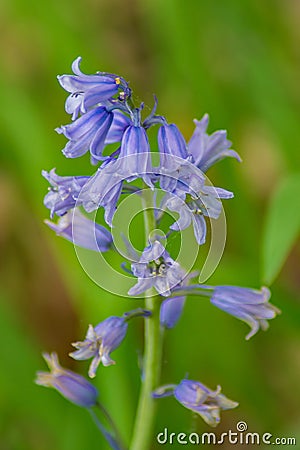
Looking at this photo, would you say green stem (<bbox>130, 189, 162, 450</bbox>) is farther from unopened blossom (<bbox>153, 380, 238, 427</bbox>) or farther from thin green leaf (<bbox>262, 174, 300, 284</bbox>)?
thin green leaf (<bbox>262, 174, 300, 284</bbox>)

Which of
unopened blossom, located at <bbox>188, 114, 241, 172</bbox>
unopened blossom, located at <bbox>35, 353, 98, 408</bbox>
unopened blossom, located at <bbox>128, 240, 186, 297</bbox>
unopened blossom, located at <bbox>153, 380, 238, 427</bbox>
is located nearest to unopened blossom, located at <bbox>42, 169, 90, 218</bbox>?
unopened blossom, located at <bbox>128, 240, 186, 297</bbox>

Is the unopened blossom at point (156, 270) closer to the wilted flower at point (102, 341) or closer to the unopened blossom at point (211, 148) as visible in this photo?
the wilted flower at point (102, 341)

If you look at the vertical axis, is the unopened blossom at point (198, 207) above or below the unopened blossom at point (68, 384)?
above

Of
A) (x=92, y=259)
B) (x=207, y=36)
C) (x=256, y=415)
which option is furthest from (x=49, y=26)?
(x=256, y=415)

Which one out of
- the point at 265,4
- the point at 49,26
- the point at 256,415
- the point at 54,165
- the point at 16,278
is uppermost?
the point at 265,4

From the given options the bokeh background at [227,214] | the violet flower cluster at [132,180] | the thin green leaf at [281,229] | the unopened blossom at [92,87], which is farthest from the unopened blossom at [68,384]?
the unopened blossom at [92,87]

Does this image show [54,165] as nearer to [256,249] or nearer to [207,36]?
[256,249]
